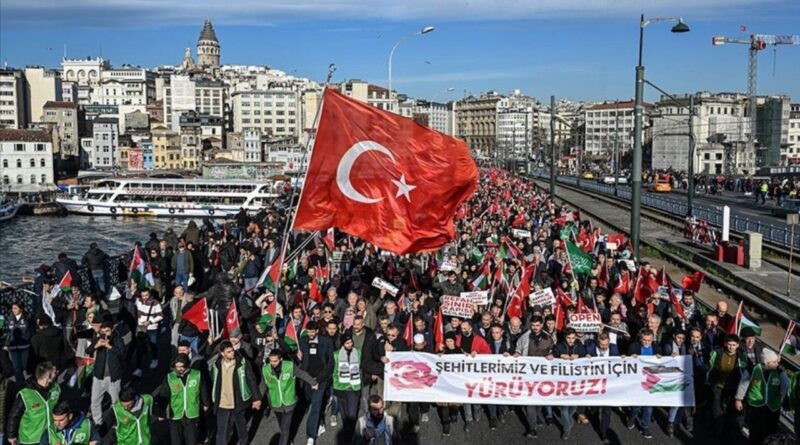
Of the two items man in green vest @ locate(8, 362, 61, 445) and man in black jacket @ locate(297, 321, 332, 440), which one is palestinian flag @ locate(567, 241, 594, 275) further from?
man in green vest @ locate(8, 362, 61, 445)

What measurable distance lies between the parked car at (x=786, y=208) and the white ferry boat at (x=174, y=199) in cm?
4714

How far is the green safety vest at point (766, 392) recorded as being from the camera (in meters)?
8.47

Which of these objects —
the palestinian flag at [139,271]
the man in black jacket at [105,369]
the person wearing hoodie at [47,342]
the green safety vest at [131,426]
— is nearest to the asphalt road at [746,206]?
the palestinian flag at [139,271]

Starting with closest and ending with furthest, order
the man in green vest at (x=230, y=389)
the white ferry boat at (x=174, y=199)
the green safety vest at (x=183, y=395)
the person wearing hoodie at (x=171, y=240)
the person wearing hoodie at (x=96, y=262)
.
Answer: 1. the green safety vest at (x=183, y=395)
2. the man in green vest at (x=230, y=389)
3. the person wearing hoodie at (x=96, y=262)
4. the person wearing hoodie at (x=171, y=240)
5. the white ferry boat at (x=174, y=199)

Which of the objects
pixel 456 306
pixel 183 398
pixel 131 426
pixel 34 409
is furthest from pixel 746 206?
pixel 34 409

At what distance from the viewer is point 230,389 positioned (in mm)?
8688

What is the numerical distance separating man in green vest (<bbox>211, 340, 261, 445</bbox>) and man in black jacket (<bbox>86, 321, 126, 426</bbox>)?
135 cm

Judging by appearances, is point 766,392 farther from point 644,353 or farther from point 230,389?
point 230,389

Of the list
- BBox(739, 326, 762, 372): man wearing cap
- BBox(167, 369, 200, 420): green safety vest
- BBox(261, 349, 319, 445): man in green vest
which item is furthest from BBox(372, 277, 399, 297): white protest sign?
BBox(739, 326, 762, 372): man wearing cap

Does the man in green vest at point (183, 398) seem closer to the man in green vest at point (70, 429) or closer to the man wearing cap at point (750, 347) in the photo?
the man in green vest at point (70, 429)

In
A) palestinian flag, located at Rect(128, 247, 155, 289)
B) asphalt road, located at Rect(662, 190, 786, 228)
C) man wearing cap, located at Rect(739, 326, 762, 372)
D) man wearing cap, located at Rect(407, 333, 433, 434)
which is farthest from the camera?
asphalt road, located at Rect(662, 190, 786, 228)

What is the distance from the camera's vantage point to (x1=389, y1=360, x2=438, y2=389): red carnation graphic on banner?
31.3 ft

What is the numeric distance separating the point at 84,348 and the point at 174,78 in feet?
630

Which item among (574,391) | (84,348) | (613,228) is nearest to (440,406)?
(574,391)
